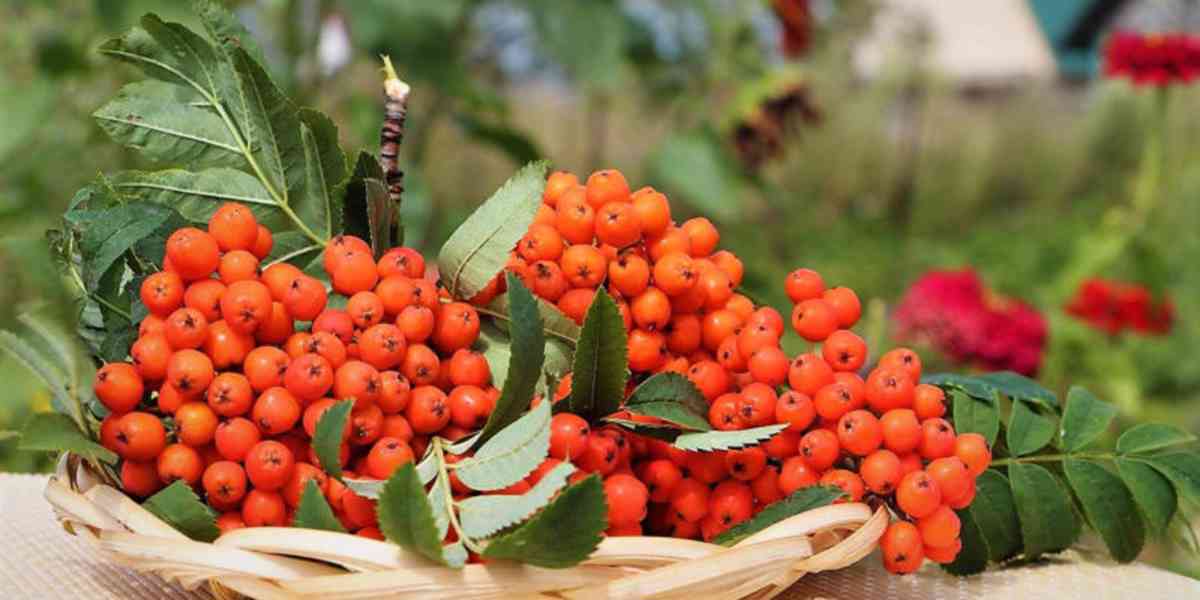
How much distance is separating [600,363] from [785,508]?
0.42ft

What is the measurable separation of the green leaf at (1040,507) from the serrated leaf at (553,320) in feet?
1.00

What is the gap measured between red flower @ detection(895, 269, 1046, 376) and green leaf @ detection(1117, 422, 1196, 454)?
105cm

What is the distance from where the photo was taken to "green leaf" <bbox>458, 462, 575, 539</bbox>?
0.57m

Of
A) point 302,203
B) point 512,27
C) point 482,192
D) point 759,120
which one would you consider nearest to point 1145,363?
point 759,120

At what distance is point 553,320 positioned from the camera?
70 cm

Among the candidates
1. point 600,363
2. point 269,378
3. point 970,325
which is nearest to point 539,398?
point 600,363

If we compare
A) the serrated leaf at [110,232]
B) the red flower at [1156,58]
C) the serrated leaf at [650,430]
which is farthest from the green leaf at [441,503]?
the red flower at [1156,58]

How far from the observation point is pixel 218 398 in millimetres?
615

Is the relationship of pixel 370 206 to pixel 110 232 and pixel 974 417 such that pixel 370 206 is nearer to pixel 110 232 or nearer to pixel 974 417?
pixel 110 232

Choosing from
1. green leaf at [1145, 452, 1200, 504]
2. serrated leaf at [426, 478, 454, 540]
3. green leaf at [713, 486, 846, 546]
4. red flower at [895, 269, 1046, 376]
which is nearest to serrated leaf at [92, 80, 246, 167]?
serrated leaf at [426, 478, 454, 540]

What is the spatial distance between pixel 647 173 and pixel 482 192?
1630mm

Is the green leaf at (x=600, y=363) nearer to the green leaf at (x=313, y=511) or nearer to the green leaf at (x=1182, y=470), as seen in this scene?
the green leaf at (x=313, y=511)

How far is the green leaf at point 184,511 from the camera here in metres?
0.61

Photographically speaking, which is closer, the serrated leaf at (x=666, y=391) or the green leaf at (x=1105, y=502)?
the serrated leaf at (x=666, y=391)
